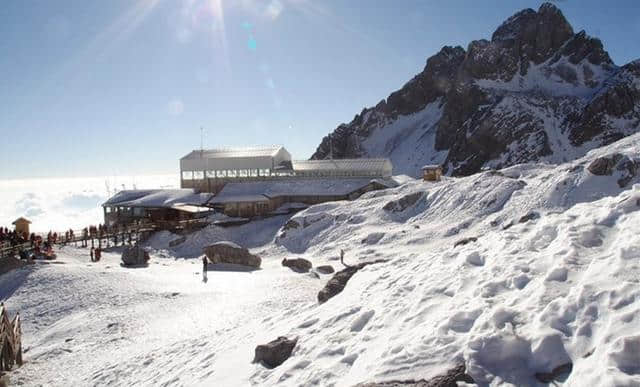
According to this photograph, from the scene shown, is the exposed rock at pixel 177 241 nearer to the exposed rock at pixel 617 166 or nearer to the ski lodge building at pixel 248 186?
the ski lodge building at pixel 248 186

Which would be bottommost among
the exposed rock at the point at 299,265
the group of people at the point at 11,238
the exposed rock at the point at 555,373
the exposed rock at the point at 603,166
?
the exposed rock at the point at 299,265

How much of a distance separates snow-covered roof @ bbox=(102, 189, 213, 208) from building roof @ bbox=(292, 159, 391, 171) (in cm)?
1426

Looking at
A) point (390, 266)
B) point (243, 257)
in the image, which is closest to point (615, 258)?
point (390, 266)

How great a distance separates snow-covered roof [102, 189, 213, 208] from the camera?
52.9m

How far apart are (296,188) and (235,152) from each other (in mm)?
15592

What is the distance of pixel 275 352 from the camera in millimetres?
8961

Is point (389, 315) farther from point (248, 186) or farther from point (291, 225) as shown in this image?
point (248, 186)

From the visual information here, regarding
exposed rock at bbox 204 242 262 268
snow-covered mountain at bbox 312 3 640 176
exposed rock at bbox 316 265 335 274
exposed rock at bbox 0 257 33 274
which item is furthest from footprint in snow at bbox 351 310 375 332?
snow-covered mountain at bbox 312 3 640 176

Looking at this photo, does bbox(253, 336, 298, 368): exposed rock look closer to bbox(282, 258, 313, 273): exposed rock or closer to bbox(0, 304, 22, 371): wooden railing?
bbox(0, 304, 22, 371): wooden railing

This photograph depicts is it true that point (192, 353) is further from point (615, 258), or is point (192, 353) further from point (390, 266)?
point (615, 258)

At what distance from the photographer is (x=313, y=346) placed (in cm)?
855

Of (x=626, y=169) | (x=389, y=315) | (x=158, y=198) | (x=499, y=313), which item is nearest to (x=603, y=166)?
(x=626, y=169)

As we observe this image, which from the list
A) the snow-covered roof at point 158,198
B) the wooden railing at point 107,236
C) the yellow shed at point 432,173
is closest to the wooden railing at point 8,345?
the wooden railing at point 107,236

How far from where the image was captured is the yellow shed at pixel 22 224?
120ft
